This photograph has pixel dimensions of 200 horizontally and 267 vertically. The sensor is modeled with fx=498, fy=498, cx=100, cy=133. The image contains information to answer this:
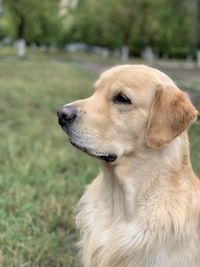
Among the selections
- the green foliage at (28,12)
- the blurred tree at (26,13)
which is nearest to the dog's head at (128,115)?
the blurred tree at (26,13)

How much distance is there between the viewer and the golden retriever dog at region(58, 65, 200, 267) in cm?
309

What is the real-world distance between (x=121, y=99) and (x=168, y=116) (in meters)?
0.33

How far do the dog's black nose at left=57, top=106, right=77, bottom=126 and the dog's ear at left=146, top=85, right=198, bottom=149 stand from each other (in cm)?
48

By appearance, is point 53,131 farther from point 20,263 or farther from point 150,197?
point 150,197

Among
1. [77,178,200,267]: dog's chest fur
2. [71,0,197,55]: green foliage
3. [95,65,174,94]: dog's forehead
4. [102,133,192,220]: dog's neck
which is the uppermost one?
[95,65,174,94]: dog's forehead

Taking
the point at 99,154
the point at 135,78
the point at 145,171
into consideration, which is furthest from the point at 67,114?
the point at 145,171

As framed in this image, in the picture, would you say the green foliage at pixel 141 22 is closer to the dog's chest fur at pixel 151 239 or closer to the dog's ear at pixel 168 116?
the dog's ear at pixel 168 116

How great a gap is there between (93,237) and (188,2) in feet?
90.0

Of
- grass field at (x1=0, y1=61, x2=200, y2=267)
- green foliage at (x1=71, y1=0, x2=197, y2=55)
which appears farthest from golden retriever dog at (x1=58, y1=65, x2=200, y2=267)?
green foliage at (x1=71, y1=0, x2=197, y2=55)

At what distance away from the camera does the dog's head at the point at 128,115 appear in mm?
3066

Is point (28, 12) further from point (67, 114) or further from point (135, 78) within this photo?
→ point (67, 114)

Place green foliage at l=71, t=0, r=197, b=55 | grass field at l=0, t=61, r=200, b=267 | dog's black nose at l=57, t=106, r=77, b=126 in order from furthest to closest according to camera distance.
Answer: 1. green foliage at l=71, t=0, r=197, b=55
2. grass field at l=0, t=61, r=200, b=267
3. dog's black nose at l=57, t=106, r=77, b=126

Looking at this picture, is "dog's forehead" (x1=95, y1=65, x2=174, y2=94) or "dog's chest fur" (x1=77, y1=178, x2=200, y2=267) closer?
"dog's chest fur" (x1=77, y1=178, x2=200, y2=267)

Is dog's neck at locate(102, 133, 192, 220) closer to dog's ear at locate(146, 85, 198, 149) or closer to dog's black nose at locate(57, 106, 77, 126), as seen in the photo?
dog's ear at locate(146, 85, 198, 149)
